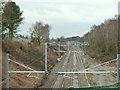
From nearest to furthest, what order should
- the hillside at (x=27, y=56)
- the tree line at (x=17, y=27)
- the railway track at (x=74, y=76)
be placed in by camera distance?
the railway track at (x=74, y=76) → the hillside at (x=27, y=56) → the tree line at (x=17, y=27)

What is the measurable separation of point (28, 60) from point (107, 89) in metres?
5.89

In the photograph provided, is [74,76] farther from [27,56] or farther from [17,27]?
[17,27]

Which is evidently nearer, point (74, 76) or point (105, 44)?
point (74, 76)

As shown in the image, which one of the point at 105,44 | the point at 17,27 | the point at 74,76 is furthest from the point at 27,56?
the point at 105,44

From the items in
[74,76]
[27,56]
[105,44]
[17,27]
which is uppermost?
[17,27]

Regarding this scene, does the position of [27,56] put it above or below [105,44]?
below

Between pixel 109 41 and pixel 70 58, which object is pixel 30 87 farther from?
pixel 109 41

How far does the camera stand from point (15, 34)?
747 cm

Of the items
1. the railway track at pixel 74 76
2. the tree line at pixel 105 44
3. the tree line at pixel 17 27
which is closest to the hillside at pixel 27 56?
the tree line at pixel 17 27

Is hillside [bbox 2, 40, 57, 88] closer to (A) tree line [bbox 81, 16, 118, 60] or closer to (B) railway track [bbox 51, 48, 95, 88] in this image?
(B) railway track [bbox 51, 48, 95, 88]

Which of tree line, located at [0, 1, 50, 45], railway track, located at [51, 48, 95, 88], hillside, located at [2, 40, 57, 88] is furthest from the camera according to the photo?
tree line, located at [0, 1, 50, 45]

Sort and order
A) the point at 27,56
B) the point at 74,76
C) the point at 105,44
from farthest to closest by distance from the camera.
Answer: the point at 105,44 < the point at 27,56 < the point at 74,76

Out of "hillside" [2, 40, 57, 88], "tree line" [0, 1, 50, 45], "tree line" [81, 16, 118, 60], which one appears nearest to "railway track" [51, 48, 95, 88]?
"hillside" [2, 40, 57, 88]

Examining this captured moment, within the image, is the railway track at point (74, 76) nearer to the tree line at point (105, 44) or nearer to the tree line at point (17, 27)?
the tree line at point (105, 44)
